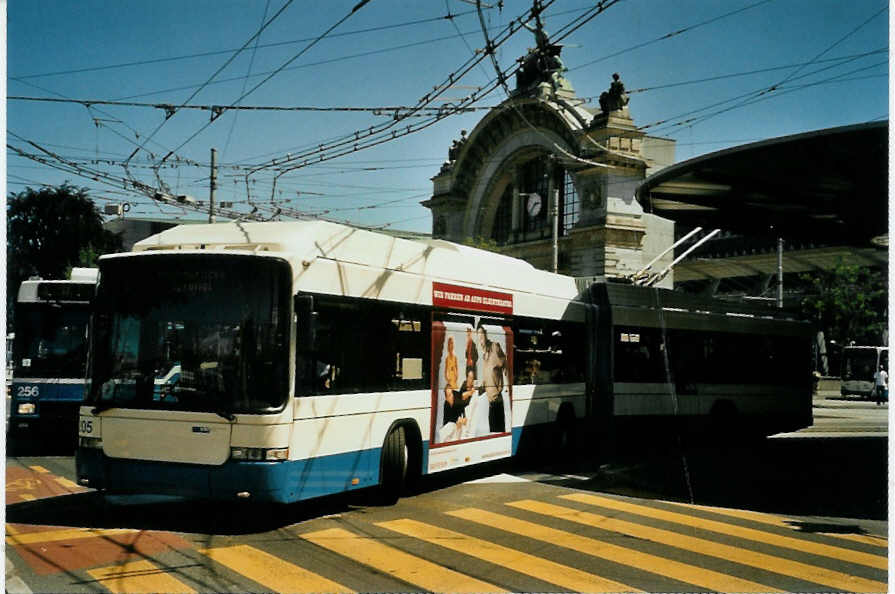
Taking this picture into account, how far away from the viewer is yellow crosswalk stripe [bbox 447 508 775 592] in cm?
712

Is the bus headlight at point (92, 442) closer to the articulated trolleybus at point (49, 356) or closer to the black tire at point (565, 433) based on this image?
the articulated trolleybus at point (49, 356)

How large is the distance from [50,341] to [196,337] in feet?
22.8

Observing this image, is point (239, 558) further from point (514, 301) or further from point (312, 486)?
point (514, 301)

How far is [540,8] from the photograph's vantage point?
1122cm

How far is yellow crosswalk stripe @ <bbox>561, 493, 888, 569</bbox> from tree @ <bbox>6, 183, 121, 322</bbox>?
8.51 meters

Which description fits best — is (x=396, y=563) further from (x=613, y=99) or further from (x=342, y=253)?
(x=613, y=99)

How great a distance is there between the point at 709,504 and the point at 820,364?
38739 mm

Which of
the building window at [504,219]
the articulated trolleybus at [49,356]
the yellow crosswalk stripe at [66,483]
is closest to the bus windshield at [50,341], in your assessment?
the articulated trolleybus at [49,356]

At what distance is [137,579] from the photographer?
21.9 ft

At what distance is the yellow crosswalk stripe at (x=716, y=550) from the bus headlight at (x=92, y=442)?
4.50 metres

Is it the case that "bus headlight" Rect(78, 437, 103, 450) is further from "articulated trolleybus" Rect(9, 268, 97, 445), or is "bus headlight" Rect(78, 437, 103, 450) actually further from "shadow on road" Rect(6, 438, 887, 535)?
"articulated trolleybus" Rect(9, 268, 97, 445)

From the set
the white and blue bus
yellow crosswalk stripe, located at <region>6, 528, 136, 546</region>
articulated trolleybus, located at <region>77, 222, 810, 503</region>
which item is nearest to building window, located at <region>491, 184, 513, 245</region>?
the white and blue bus

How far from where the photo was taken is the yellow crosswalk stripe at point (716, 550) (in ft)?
24.0

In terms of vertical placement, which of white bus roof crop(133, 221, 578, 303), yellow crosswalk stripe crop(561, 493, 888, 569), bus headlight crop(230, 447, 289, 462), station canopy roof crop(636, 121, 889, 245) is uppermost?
station canopy roof crop(636, 121, 889, 245)
